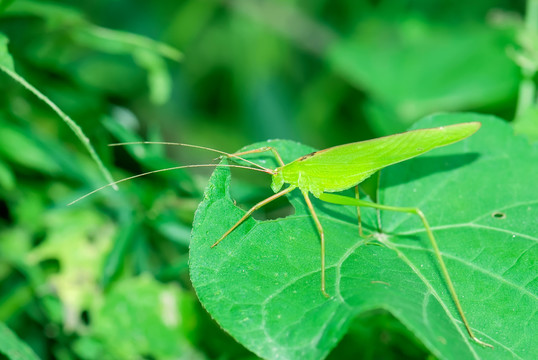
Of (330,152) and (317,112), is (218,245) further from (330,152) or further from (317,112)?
(317,112)

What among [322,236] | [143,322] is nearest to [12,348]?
[143,322]

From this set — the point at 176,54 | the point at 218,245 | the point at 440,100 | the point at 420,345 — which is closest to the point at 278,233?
the point at 218,245

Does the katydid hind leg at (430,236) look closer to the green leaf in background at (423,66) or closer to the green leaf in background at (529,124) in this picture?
the green leaf in background at (529,124)

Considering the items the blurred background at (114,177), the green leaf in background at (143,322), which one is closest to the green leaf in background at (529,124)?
the blurred background at (114,177)

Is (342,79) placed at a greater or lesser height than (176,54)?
lesser

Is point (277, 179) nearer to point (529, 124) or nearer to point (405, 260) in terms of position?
point (405, 260)
